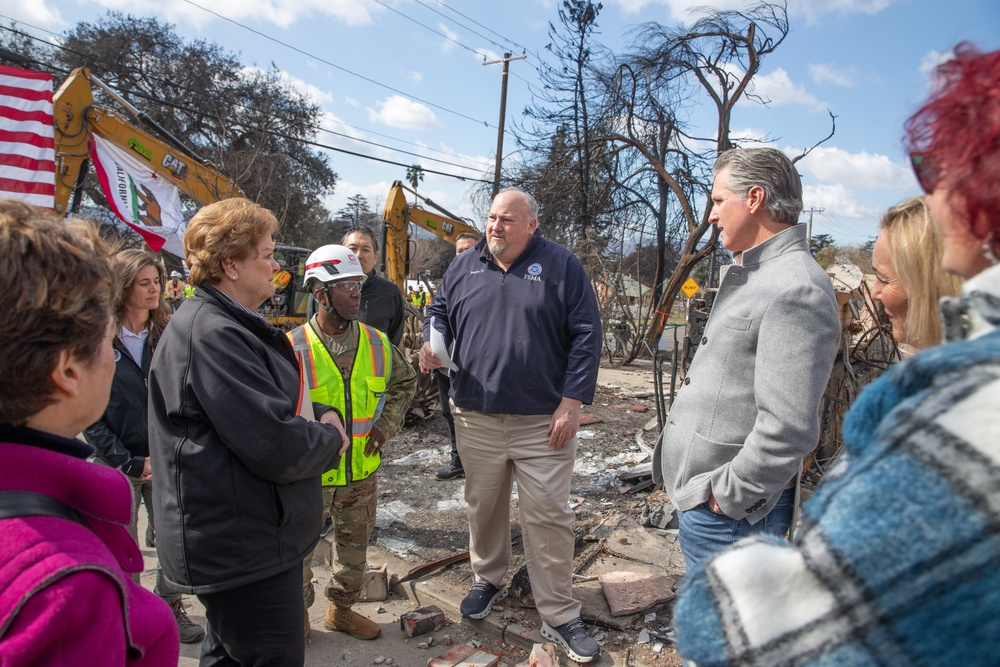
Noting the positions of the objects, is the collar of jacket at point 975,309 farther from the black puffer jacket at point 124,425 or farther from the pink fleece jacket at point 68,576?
the black puffer jacket at point 124,425

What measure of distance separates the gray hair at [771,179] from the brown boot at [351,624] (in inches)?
108

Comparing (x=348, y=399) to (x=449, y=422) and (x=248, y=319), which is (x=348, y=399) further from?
(x=449, y=422)

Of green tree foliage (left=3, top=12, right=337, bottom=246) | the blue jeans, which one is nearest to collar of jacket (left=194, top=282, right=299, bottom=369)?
the blue jeans

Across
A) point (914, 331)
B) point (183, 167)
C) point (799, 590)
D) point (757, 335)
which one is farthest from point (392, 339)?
point (183, 167)

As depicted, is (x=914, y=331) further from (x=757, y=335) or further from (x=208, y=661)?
(x=208, y=661)

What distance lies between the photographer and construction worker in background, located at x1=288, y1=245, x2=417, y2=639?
3.12 metres

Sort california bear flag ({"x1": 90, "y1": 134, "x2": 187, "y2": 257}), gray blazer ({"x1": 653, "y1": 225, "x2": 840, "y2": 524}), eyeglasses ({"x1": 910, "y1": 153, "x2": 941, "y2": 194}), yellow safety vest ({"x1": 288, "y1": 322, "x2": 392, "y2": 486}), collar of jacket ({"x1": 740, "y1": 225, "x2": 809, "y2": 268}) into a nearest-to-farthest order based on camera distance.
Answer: eyeglasses ({"x1": 910, "y1": 153, "x2": 941, "y2": 194}) < gray blazer ({"x1": 653, "y1": 225, "x2": 840, "y2": 524}) < collar of jacket ({"x1": 740, "y1": 225, "x2": 809, "y2": 268}) < yellow safety vest ({"x1": 288, "y1": 322, "x2": 392, "y2": 486}) < california bear flag ({"x1": 90, "y1": 134, "x2": 187, "y2": 257})

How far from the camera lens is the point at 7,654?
0.89m

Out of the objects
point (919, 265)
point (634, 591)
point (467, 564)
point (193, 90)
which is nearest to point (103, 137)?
point (467, 564)

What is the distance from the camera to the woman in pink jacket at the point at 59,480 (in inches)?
36.6

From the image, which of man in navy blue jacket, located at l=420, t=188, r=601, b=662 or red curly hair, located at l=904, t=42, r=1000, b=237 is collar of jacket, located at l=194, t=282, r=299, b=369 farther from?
red curly hair, located at l=904, t=42, r=1000, b=237

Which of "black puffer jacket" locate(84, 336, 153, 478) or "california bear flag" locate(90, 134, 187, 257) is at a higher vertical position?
"california bear flag" locate(90, 134, 187, 257)

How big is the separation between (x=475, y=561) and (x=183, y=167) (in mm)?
7838

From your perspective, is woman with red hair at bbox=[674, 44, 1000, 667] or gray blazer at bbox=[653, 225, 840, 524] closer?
woman with red hair at bbox=[674, 44, 1000, 667]
